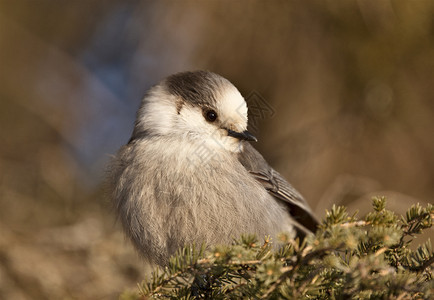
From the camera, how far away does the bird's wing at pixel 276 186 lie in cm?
298

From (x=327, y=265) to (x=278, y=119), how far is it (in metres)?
3.03

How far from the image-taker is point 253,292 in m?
1.58

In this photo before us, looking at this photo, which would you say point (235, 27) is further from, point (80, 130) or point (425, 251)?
point (425, 251)

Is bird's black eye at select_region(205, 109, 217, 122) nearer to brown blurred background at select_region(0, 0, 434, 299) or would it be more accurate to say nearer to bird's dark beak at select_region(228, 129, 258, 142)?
bird's dark beak at select_region(228, 129, 258, 142)

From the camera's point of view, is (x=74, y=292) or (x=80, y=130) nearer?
(x=74, y=292)

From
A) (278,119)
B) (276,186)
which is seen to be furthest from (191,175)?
(278,119)

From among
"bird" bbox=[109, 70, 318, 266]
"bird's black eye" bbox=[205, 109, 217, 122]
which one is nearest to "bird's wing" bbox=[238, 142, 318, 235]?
"bird" bbox=[109, 70, 318, 266]

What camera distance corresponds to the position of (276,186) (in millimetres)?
3131

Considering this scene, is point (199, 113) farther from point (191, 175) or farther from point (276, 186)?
point (276, 186)

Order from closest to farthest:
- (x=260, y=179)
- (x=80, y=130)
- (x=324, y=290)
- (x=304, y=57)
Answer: (x=324, y=290)
(x=260, y=179)
(x=304, y=57)
(x=80, y=130)

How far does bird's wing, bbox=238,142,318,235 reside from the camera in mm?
2980

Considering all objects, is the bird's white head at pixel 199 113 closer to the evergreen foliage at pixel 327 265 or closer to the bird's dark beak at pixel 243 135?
the bird's dark beak at pixel 243 135

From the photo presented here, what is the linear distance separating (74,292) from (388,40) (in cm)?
311

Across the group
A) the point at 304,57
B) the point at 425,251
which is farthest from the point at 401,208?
the point at 425,251
